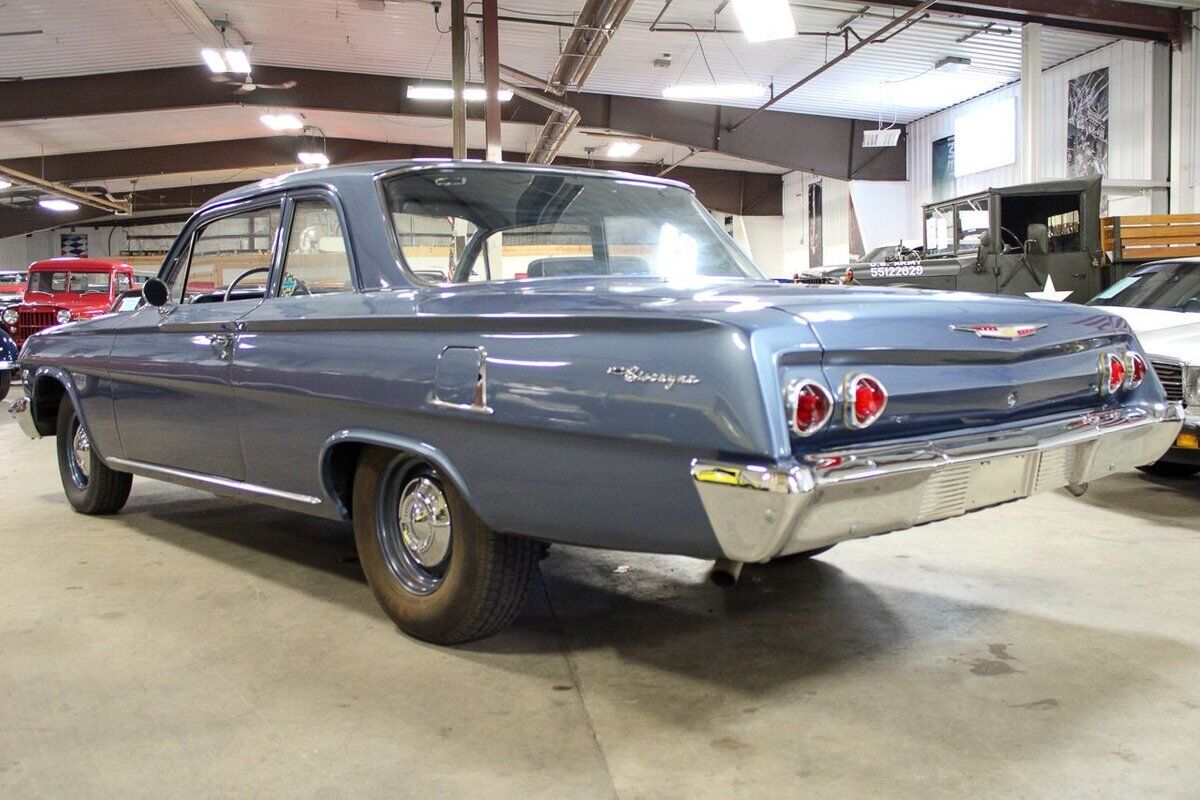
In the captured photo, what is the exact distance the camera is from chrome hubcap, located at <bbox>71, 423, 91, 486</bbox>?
16.2 ft

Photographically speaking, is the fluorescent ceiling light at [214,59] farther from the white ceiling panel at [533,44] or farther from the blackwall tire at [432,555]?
the blackwall tire at [432,555]

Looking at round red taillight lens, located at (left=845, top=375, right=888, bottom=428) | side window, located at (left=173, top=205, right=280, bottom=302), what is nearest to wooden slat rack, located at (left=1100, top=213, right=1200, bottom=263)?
round red taillight lens, located at (left=845, top=375, right=888, bottom=428)

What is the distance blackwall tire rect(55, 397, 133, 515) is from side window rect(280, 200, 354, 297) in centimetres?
202

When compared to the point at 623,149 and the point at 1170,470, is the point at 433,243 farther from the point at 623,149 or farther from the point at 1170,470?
the point at 623,149

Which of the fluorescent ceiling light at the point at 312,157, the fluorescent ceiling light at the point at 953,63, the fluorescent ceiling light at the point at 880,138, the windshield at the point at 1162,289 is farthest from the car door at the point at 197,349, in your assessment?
the fluorescent ceiling light at the point at 312,157

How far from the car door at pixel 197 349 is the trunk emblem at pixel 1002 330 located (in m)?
2.34

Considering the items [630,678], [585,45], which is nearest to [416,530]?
[630,678]

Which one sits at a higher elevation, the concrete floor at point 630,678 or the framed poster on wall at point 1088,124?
the framed poster on wall at point 1088,124

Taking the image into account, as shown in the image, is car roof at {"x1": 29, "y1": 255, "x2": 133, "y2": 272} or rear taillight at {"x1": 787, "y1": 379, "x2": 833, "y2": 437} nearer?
rear taillight at {"x1": 787, "y1": 379, "x2": 833, "y2": 437}

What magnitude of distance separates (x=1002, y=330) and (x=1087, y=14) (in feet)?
41.2

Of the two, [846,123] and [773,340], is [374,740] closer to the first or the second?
[773,340]

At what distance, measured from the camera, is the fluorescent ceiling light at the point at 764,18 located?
32.2 feet

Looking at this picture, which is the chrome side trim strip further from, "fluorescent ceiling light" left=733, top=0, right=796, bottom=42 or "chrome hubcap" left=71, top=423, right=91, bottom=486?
"fluorescent ceiling light" left=733, top=0, right=796, bottom=42

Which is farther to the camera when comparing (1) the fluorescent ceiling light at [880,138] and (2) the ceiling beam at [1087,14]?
(1) the fluorescent ceiling light at [880,138]
